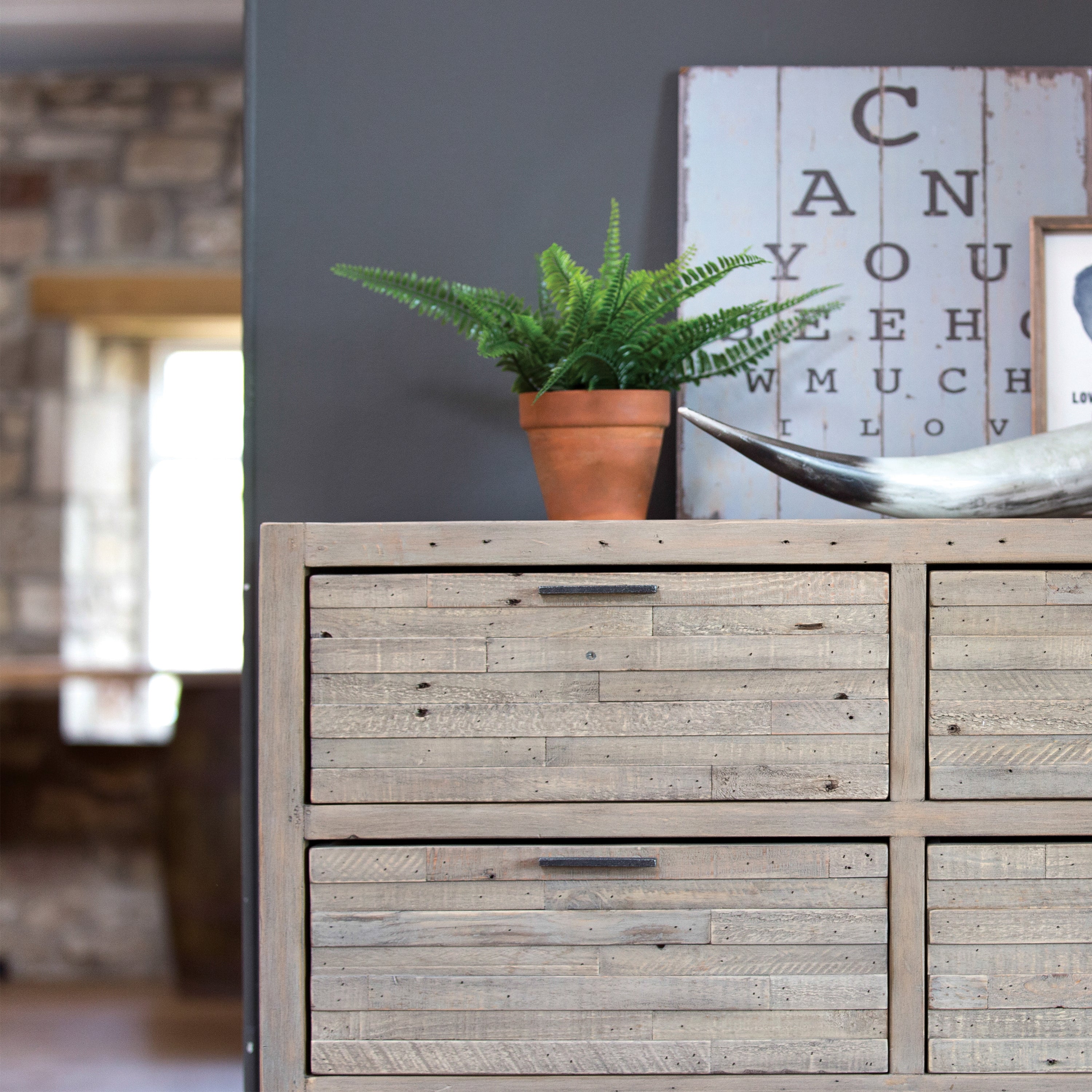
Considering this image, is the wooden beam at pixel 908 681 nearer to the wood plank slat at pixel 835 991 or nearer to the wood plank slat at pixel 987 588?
the wood plank slat at pixel 987 588

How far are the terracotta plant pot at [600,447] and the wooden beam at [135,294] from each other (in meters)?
2.80

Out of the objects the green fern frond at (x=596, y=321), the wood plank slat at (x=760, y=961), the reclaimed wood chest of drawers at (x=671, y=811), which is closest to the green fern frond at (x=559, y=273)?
the green fern frond at (x=596, y=321)

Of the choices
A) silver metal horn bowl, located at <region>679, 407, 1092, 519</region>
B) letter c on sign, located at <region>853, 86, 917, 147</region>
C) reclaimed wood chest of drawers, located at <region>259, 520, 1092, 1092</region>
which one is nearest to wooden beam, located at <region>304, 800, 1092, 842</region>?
reclaimed wood chest of drawers, located at <region>259, 520, 1092, 1092</region>

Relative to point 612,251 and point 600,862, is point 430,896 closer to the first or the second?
point 600,862

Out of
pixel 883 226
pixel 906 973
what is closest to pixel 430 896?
pixel 906 973

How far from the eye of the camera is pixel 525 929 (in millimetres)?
1105

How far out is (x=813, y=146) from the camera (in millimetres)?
1470

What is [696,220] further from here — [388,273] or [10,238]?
[10,238]

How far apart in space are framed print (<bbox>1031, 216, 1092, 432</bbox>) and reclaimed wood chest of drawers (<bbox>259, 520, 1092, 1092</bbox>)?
410 mm

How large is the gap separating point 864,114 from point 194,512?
3.20m

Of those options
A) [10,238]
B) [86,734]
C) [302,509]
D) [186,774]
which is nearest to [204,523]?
[86,734]

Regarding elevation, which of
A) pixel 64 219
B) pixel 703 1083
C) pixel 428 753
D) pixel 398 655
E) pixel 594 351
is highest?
pixel 64 219

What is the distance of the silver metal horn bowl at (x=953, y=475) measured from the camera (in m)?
1.16

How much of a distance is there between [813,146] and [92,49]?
3063 millimetres
